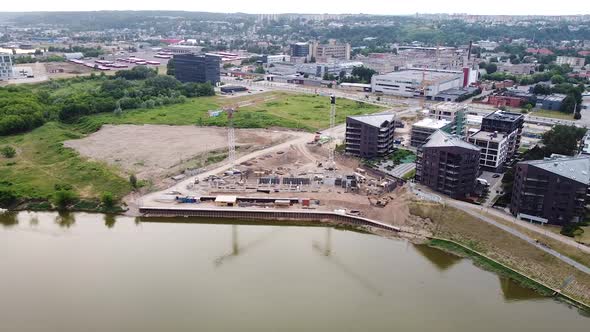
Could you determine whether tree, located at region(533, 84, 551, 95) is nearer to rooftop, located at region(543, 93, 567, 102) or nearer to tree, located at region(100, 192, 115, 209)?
rooftop, located at region(543, 93, 567, 102)

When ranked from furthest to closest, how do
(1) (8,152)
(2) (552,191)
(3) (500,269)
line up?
(1) (8,152) → (2) (552,191) → (3) (500,269)

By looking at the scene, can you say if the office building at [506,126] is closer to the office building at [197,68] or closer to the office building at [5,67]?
the office building at [197,68]

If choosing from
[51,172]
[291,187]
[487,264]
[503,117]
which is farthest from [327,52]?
[487,264]

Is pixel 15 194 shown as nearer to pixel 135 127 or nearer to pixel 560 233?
pixel 135 127

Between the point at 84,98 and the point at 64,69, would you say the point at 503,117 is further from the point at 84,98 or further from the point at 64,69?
the point at 64,69

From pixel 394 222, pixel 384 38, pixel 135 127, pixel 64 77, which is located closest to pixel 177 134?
pixel 135 127

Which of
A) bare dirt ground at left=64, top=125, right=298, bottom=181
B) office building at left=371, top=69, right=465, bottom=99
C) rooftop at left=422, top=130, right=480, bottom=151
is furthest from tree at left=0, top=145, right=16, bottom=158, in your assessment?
office building at left=371, top=69, right=465, bottom=99
